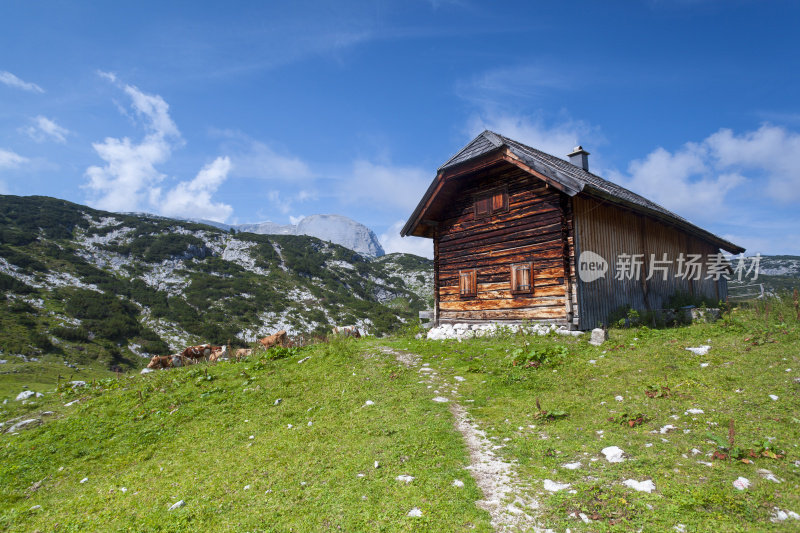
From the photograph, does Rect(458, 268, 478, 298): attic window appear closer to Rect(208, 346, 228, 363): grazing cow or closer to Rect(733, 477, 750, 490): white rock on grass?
Rect(208, 346, 228, 363): grazing cow

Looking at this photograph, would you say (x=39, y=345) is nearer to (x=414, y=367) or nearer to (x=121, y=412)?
(x=121, y=412)

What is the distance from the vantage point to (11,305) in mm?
39812

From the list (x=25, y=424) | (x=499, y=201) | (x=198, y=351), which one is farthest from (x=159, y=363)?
(x=499, y=201)

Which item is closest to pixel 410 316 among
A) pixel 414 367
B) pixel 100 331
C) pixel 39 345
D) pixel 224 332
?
pixel 224 332

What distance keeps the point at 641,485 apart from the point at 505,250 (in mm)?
12059

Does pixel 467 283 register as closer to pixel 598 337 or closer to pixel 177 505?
pixel 598 337

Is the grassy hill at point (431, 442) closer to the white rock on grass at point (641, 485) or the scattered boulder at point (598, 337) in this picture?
the white rock on grass at point (641, 485)

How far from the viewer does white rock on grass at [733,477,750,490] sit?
4086mm

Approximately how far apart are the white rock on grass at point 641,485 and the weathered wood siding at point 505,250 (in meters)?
9.84

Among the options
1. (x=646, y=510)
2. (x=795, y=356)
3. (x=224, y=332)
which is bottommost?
(x=224, y=332)

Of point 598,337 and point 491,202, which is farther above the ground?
point 491,202

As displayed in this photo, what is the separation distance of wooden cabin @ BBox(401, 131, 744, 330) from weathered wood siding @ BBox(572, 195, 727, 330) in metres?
0.04

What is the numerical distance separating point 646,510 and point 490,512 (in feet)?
4.75

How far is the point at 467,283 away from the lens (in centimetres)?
1725
